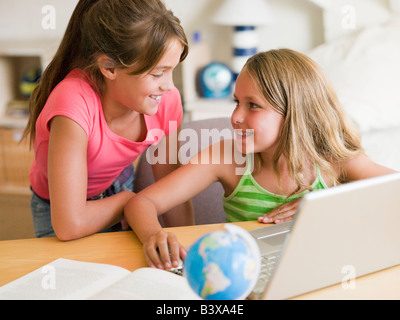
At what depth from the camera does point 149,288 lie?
76cm

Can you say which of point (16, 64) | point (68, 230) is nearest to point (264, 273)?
point (68, 230)

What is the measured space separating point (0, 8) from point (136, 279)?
115 inches

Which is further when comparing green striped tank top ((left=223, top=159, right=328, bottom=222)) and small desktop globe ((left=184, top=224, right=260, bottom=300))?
green striped tank top ((left=223, top=159, right=328, bottom=222))

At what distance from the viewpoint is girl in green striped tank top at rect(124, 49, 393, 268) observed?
1145 mm

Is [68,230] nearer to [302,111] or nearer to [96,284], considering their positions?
[96,284]

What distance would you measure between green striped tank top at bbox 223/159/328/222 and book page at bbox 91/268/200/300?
1.45 ft

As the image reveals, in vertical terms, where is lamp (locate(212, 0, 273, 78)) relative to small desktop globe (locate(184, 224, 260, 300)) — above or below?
above

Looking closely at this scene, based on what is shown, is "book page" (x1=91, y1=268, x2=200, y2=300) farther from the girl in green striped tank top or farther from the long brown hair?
the long brown hair

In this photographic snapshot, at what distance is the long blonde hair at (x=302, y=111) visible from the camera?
1.14m

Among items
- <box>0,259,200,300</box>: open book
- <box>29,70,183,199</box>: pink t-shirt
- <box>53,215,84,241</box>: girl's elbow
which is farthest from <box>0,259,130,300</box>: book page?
<box>29,70,183,199</box>: pink t-shirt

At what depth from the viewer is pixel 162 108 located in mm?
1354

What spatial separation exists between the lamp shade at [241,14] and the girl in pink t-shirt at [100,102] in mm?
1318

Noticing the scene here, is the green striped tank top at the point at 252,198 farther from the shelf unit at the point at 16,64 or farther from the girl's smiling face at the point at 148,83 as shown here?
the shelf unit at the point at 16,64

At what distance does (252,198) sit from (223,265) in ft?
1.96
